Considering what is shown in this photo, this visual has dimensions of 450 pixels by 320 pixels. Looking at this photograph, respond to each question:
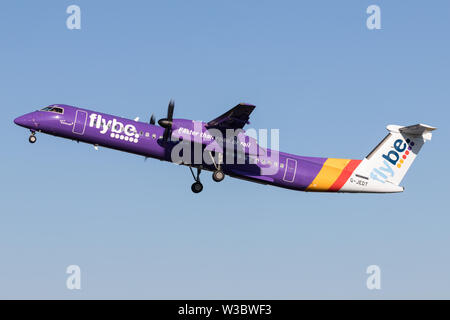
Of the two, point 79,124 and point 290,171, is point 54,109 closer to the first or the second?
point 79,124

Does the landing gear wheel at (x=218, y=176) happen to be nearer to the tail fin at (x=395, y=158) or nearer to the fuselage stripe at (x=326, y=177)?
the fuselage stripe at (x=326, y=177)

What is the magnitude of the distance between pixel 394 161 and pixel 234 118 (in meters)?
9.65

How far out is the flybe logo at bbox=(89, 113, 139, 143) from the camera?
99.3 ft

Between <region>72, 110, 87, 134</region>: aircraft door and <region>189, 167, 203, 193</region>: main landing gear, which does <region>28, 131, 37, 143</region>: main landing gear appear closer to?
<region>72, 110, 87, 134</region>: aircraft door

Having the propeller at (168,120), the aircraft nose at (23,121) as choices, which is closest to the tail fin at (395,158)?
the propeller at (168,120)

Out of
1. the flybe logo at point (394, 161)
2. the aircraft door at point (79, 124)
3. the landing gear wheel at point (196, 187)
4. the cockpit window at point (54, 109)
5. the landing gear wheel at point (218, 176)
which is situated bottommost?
the landing gear wheel at point (196, 187)

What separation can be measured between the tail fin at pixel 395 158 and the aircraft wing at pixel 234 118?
7604 mm

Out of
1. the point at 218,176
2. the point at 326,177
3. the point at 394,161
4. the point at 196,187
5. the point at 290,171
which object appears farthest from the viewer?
the point at 394,161

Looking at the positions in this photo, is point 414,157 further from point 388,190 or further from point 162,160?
point 162,160

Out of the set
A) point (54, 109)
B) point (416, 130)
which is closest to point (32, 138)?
point (54, 109)

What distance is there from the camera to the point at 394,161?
3356 cm

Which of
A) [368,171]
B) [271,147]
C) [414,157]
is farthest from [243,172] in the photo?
[414,157]

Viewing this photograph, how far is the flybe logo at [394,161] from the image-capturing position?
110ft

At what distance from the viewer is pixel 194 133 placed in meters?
30.4
